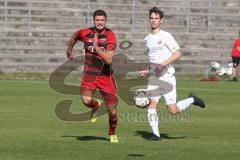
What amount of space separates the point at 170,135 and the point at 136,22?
26.2 m

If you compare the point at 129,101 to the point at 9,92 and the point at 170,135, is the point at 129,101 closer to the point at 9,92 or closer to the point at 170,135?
the point at 9,92

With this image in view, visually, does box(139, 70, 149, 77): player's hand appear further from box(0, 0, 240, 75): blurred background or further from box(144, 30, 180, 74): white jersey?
box(0, 0, 240, 75): blurred background

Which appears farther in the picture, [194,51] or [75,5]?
[75,5]

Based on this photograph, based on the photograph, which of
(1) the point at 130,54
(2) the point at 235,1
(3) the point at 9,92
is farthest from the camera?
(2) the point at 235,1

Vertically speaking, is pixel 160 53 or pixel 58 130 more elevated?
pixel 160 53

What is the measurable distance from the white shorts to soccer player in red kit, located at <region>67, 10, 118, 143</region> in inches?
30.1

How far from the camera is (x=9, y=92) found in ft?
80.4

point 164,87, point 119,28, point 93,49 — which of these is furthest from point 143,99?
point 119,28

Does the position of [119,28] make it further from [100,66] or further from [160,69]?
[100,66]

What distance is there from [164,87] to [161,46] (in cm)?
73

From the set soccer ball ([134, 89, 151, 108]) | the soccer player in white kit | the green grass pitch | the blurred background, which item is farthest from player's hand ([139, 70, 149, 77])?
the blurred background

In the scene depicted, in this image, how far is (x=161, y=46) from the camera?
13.4 m

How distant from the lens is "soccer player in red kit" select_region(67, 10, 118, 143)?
12711 mm

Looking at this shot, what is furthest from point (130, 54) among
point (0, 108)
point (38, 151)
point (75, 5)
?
point (38, 151)
